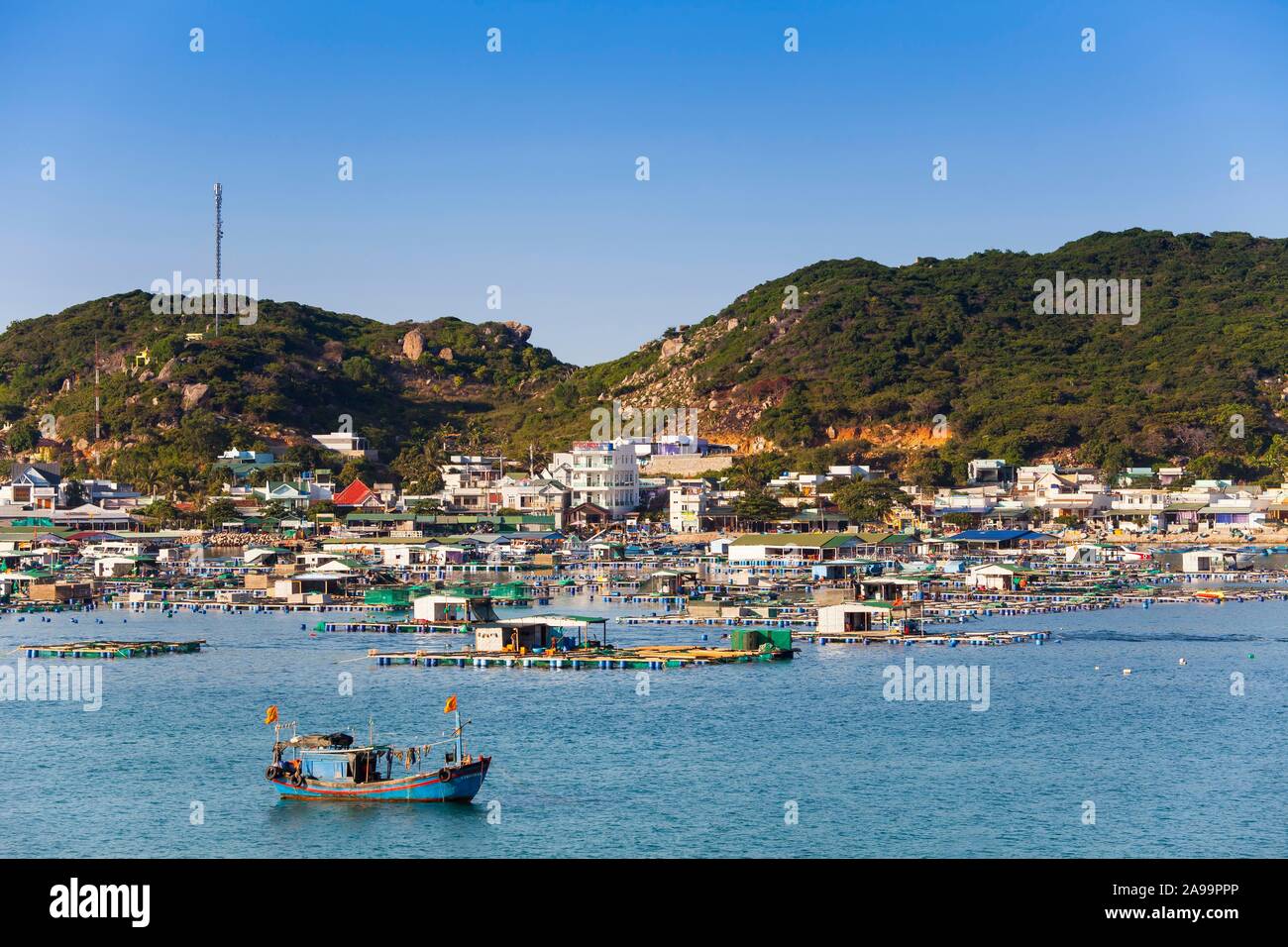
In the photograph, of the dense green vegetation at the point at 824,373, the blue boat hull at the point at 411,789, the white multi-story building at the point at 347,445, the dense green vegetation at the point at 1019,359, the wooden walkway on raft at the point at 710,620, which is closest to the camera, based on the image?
the blue boat hull at the point at 411,789

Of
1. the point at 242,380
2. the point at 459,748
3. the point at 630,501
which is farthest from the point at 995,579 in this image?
the point at 242,380

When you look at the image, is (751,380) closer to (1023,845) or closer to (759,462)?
(759,462)

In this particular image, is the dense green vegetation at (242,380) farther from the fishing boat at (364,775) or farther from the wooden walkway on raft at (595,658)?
the fishing boat at (364,775)

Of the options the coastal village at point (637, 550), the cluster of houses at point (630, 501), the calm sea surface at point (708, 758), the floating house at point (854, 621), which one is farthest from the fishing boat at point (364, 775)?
the cluster of houses at point (630, 501)

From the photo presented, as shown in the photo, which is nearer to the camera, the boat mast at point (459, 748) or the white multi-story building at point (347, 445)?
the boat mast at point (459, 748)

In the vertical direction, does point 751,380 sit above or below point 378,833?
above

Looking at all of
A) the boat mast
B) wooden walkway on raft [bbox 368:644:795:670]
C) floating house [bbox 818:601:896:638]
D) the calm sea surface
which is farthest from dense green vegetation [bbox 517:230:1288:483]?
the boat mast

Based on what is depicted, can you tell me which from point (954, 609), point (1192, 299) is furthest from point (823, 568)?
point (1192, 299)

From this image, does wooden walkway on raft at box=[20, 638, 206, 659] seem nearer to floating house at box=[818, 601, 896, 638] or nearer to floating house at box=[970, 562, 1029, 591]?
floating house at box=[818, 601, 896, 638]

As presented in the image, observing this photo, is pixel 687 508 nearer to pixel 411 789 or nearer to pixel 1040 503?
pixel 1040 503
